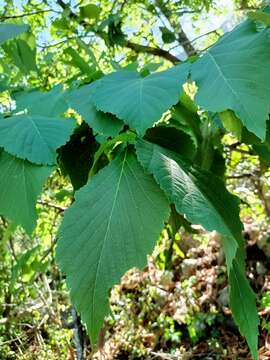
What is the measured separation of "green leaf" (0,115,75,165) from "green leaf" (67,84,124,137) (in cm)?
2

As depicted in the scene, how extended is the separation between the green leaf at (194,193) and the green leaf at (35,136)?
0.25 ft

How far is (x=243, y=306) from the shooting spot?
0.32 meters

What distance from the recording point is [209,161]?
1.64ft

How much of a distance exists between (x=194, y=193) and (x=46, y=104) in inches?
7.6

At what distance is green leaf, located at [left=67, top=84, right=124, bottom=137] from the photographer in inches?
14.0

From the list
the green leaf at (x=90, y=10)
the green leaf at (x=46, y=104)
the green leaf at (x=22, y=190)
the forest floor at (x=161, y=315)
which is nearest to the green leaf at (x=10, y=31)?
the green leaf at (x=46, y=104)

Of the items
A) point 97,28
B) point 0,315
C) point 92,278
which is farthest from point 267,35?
point 0,315

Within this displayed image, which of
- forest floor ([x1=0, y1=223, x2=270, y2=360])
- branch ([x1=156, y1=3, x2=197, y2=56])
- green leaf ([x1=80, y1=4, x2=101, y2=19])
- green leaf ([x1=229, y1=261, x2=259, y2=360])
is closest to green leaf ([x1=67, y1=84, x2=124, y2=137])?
green leaf ([x1=229, y1=261, x2=259, y2=360])

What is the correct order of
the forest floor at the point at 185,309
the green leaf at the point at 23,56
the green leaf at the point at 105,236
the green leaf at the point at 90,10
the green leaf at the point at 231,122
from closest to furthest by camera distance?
the green leaf at the point at 105,236, the green leaf at the point at 231,122, the green leaf at the point at 23,56, the green leaf at the point at 90,10, the forest floor at the point at 185,309

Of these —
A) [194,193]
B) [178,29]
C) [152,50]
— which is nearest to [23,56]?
[194,193]

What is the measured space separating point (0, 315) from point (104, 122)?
2.50 meters

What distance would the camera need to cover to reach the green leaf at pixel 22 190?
0.34m

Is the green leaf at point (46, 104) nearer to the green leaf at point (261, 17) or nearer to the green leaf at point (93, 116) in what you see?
the green leaf at point (93, 116)

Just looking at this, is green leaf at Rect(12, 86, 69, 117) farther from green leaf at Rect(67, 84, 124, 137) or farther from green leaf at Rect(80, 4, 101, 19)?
green leaf at Rect(80, 4, 101, 19)
